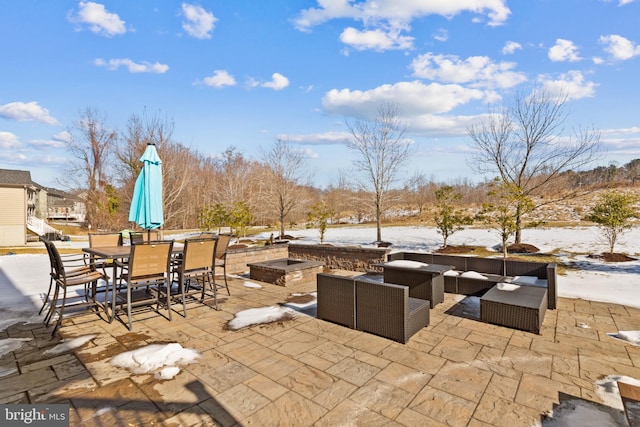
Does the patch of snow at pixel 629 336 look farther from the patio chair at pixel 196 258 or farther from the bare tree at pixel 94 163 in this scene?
the bare tree at pixel 94 163

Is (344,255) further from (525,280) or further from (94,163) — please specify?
(94,163)

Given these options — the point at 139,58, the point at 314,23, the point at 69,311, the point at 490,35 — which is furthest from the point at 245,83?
the point at 69,311

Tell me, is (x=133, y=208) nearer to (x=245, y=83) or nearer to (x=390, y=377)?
(x=390, y=377)

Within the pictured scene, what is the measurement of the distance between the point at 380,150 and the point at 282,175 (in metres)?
5.05

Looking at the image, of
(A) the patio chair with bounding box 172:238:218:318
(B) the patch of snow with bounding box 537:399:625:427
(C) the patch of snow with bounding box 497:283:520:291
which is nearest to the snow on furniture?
(C) the patch of snow with bounding box 497:283:520:291

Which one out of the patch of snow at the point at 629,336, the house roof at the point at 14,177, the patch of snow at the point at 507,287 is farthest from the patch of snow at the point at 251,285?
the house roof at the point at 14,177

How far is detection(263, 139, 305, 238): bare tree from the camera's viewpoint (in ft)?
50.0

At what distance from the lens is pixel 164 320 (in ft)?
13.5

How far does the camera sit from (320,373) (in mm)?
2721

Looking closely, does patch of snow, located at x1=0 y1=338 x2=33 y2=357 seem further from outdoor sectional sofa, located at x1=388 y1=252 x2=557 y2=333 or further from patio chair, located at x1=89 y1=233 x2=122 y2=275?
outdoor sectional sofa, located at x1=388 y1=252 x2=557 y2=333

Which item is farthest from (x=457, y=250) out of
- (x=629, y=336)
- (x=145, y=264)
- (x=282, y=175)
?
(x=145, y=264)

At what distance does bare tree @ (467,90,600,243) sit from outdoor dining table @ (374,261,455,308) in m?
7.30

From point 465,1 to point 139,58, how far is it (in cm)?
1307

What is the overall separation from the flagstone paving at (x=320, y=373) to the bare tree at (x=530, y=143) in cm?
848
